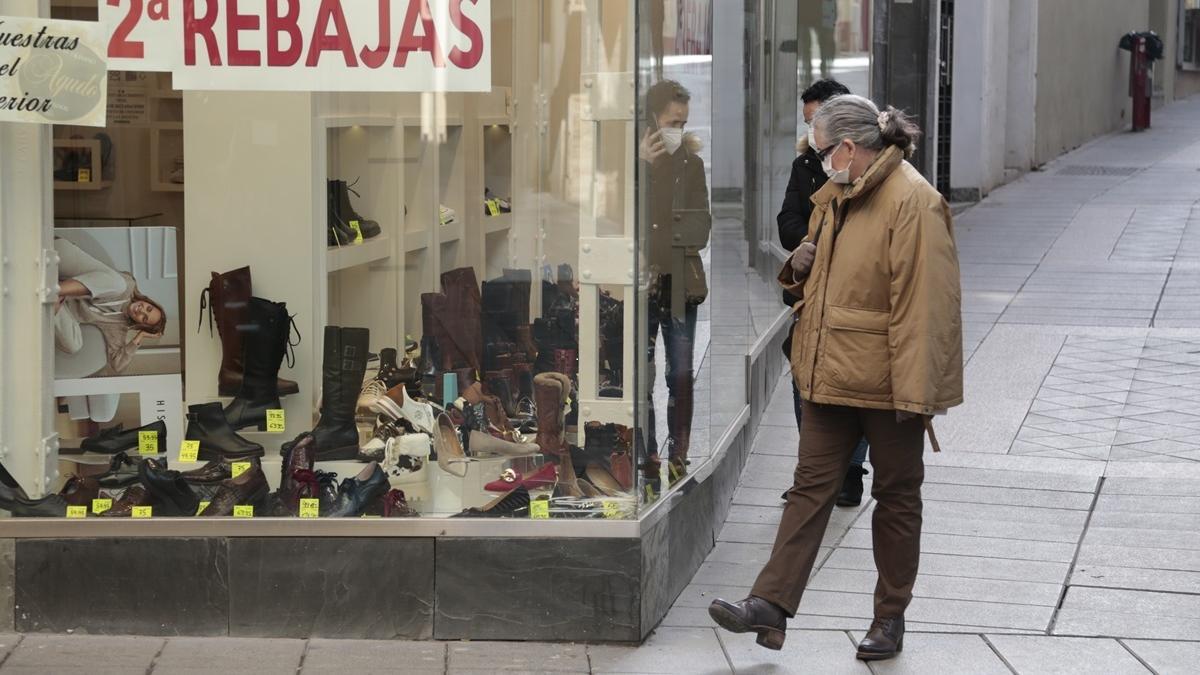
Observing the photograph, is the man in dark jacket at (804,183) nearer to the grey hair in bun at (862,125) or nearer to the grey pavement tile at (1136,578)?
the grey pavement tile at (1136,578)

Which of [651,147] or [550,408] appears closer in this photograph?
[651,147]

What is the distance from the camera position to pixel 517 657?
4992mm

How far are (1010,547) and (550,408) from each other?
1993mm

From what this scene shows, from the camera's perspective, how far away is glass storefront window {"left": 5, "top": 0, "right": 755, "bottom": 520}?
5.25m

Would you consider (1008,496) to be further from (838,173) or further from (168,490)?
(168,490)

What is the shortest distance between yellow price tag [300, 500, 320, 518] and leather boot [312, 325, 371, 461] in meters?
0.29

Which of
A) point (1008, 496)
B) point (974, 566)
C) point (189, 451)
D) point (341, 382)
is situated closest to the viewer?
point (189, 451)

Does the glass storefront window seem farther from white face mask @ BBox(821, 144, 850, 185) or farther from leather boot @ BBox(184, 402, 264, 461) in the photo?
white face mask @ BBox(821, 144, 850, 185)

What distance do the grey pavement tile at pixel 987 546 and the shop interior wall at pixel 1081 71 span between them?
15871mm

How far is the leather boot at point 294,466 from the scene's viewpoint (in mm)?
5273

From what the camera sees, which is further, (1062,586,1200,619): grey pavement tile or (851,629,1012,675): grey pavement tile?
(1062,586,1200,619): grey pavement tile

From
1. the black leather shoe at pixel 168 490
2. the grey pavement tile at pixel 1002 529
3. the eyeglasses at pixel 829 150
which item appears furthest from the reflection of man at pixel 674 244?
the black leather shoe at pixel 168 490

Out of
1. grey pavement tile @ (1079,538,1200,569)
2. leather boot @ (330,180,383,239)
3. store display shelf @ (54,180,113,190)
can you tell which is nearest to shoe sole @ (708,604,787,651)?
grey pavement tile @ (1079,538,1200,569)

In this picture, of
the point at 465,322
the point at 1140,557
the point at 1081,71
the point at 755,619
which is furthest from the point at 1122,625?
the point at 1081,71
